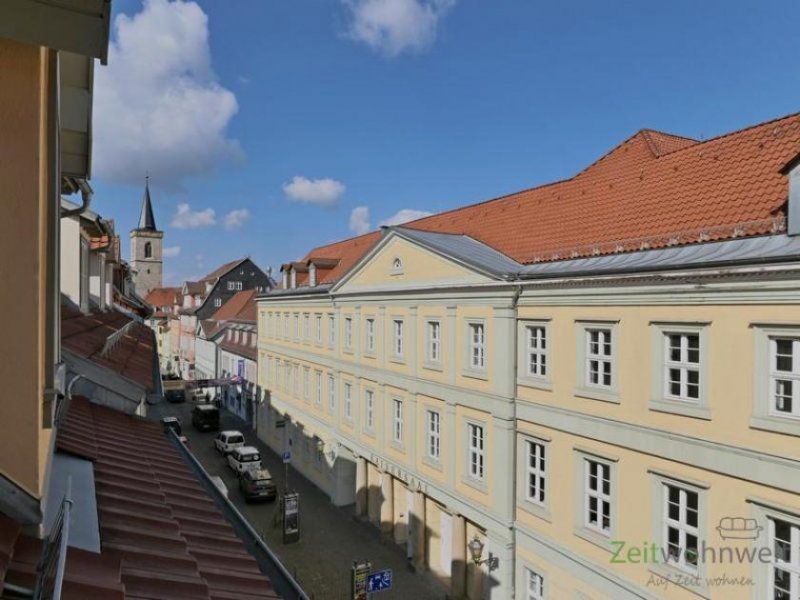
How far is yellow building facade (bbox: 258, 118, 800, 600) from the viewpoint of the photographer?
9.05 meters

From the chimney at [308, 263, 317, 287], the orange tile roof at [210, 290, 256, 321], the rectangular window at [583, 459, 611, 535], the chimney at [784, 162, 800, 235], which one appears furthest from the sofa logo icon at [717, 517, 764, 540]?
the orange tile roof at [210, 290, 256, 321]

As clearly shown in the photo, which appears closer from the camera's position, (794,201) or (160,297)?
(794,201)

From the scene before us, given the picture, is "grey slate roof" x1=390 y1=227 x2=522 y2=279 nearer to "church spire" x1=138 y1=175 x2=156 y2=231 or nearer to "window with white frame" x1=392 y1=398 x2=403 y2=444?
"window with white frame" x1=392 y1=398 x2=403 y2=444

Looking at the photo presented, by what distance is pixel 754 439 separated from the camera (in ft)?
29.9

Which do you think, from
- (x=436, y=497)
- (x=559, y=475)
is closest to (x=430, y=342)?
(x=436, y=497)

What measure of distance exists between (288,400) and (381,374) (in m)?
12.4

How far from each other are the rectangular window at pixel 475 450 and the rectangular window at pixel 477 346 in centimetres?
177

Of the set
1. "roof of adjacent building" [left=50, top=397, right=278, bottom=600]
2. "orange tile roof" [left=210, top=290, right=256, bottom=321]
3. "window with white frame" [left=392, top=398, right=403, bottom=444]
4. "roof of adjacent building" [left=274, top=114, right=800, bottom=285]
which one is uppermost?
"roof of adjacent building" [left=274, top=114, right=800, bottom=285]

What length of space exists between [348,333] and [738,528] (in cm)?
1651

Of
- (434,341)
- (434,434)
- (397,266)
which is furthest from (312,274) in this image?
(434,434)

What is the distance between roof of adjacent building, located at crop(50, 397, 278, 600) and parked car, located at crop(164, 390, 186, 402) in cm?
4528

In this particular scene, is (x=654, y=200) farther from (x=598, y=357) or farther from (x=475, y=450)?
(x=475, y=450)

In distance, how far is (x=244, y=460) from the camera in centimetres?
2656

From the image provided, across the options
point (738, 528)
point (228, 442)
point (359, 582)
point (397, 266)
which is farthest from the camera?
point (228, 442)
